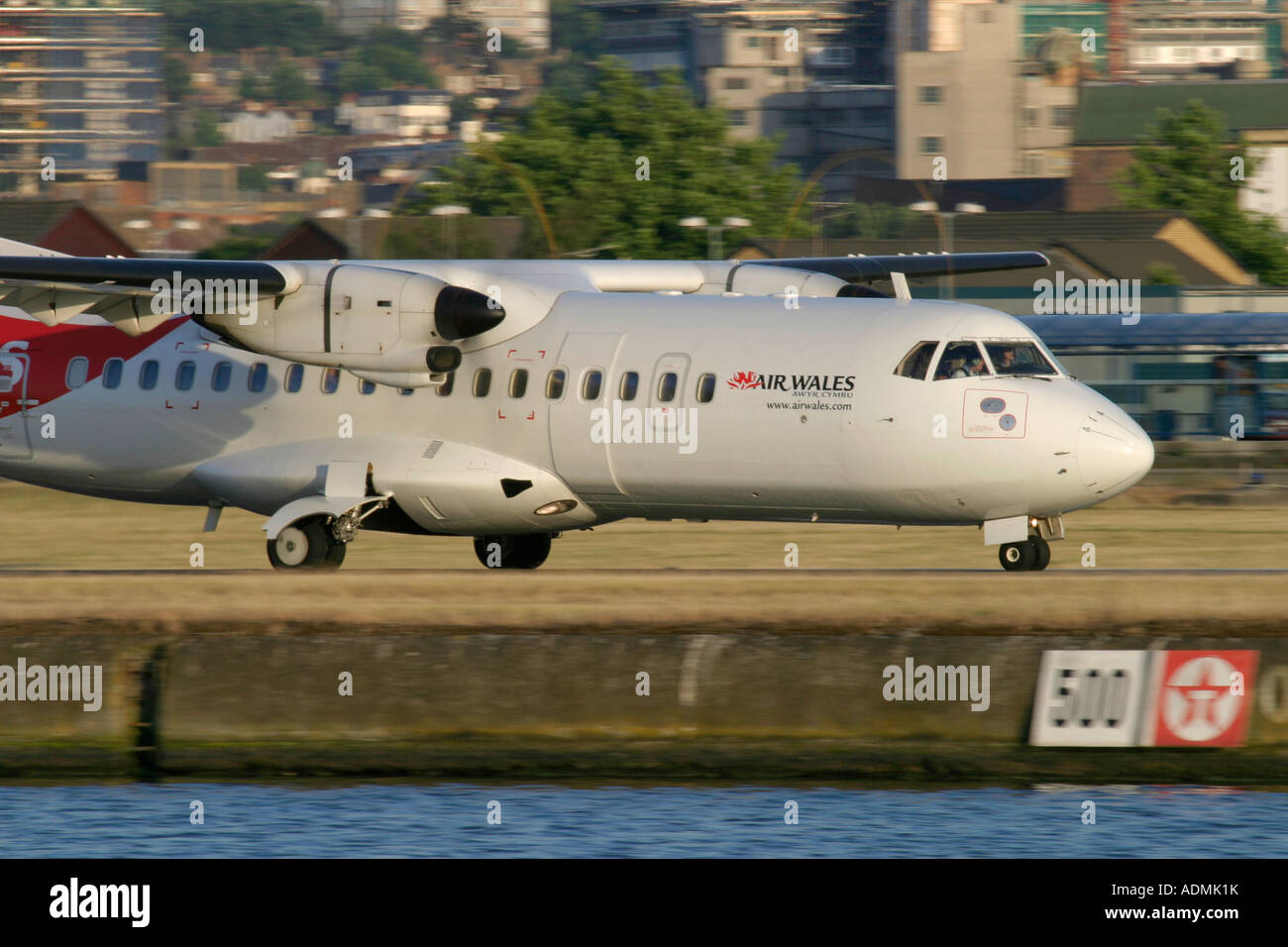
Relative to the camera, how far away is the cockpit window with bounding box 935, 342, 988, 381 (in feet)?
64.6

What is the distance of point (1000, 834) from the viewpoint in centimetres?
1521

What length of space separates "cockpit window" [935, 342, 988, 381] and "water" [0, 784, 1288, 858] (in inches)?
198

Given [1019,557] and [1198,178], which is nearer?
[1019,557]

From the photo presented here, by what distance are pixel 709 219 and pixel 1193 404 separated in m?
61.6

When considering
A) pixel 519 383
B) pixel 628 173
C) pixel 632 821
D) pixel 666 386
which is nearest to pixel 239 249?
pixel 628 173

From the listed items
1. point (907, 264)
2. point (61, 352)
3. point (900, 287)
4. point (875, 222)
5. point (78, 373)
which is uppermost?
point (900, 287)

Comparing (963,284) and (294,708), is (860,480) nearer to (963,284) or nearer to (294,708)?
(294,708)

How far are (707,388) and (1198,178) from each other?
8725 cm

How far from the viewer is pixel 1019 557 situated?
1983 cm

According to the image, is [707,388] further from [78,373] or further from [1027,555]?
[78,373]

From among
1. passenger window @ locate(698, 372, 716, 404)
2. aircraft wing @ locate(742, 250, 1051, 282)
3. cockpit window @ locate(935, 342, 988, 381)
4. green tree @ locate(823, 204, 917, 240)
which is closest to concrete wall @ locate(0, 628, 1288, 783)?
cockpit window @ locate(935, 342, 988, 381)

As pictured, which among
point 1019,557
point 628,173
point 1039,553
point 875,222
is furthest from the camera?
point 875,222

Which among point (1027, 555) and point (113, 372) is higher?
point (113, 372)
